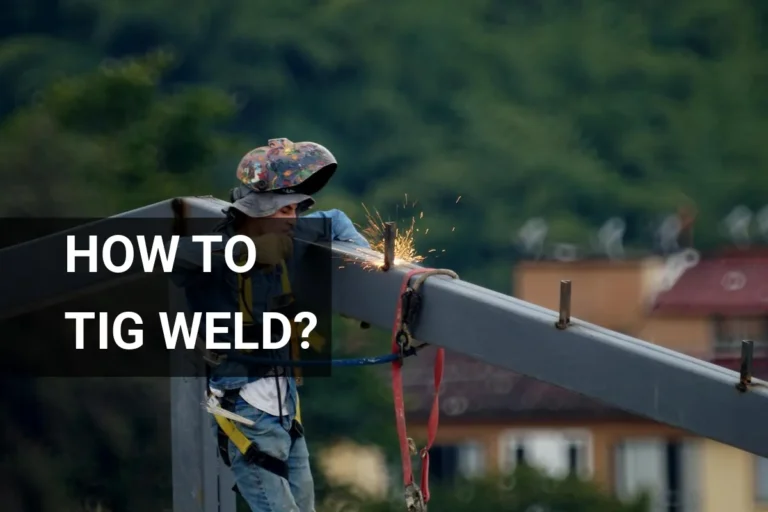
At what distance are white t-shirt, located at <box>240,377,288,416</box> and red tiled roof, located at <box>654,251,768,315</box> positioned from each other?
3640cm

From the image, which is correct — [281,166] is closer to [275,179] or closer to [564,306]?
[275,179]

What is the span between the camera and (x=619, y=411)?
3722 cm

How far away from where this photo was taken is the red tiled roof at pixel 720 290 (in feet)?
139

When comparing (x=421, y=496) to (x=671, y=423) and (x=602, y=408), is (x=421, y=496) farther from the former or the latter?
(x=602, y=408)

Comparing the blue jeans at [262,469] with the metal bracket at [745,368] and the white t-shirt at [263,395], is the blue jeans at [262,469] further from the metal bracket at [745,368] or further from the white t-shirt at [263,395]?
the metal bracket at [745,368]

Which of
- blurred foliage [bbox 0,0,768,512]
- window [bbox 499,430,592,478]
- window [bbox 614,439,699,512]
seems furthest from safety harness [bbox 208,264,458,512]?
blurred foliage [bbox 0,0,768,512]

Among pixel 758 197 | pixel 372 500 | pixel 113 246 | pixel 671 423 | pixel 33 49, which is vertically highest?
pixel 33 49

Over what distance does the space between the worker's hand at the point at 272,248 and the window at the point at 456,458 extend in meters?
32.5

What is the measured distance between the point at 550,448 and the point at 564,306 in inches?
1334

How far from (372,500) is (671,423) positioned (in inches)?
939

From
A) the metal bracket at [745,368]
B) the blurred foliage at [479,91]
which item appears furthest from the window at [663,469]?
the metal bracket at [745,368]

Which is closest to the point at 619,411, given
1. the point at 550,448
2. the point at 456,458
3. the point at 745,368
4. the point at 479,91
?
the point at 550,448

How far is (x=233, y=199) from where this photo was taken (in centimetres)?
629

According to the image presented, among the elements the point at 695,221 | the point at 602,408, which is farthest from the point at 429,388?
the point at 695,221
